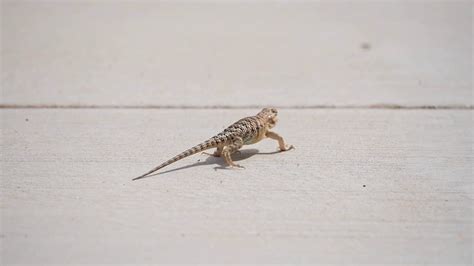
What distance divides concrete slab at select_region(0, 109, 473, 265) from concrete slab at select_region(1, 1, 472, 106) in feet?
2.37

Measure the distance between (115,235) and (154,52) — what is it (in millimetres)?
4872

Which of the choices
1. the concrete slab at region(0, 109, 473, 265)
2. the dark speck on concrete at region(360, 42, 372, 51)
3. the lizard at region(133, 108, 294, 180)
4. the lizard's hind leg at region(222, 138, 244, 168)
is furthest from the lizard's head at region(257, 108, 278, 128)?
the dark speck on concrete at region(360, 42, 372, 51)

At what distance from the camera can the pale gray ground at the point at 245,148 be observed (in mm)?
3516

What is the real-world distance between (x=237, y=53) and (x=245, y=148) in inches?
120

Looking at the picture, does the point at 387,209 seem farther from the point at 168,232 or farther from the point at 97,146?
the point at 97,146

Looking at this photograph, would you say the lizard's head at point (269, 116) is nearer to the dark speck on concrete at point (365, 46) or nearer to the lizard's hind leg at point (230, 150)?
the lizard's hind leg at point (230, 150)

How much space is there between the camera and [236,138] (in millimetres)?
4727

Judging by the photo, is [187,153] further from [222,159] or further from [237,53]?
[237,53]

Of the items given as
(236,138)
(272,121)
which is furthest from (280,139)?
(236,138)

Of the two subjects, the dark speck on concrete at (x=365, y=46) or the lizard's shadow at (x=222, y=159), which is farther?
the dark speck on concrete at (x=365, y=46)

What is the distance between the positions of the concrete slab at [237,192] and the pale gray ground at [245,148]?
0.05ft

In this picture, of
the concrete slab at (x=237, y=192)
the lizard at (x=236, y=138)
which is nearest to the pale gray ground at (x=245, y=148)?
the concrete slab at (x=237, y=192)

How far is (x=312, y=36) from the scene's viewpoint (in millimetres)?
8773

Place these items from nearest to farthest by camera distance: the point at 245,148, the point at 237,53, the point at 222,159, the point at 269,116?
1. the point at 222,159
2. the point at 269,116
3. the point at 245,148
4. the point at 237,53
